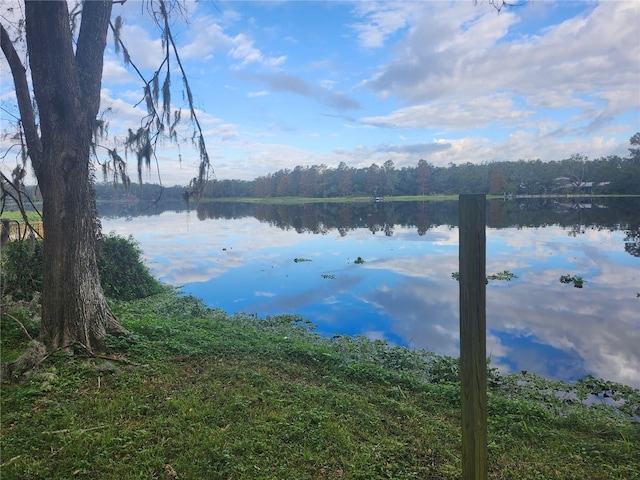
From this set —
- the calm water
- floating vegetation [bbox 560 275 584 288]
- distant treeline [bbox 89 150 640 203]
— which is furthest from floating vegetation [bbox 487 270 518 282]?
distant treeline [bbox 89 150 640 203]

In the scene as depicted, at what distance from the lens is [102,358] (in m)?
5.04

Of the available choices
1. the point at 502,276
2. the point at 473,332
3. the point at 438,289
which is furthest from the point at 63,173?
the point at 502,276

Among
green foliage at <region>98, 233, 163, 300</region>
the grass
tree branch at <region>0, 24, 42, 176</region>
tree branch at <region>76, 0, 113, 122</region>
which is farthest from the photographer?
green foliage at <region>98, 233, 163, 300</region>

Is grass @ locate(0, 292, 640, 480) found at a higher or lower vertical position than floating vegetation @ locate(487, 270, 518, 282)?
higher

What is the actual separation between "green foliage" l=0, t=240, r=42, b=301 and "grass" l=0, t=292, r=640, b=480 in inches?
91.6

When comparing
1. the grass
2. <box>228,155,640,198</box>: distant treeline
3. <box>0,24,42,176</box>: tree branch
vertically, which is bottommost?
the grass

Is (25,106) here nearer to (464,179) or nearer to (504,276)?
(504,276)

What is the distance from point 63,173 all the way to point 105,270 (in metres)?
7.13

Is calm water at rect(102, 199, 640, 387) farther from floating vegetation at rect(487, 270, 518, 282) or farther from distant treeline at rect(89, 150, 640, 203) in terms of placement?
distant treeline at rect(89, 150, 640, 203)

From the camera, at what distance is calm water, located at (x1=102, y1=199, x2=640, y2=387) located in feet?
27.8

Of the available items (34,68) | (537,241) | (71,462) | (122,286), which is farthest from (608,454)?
(537,241)

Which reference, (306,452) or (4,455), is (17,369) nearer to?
(4,455)

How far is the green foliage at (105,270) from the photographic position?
8.15m

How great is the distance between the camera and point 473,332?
2.19 meters
